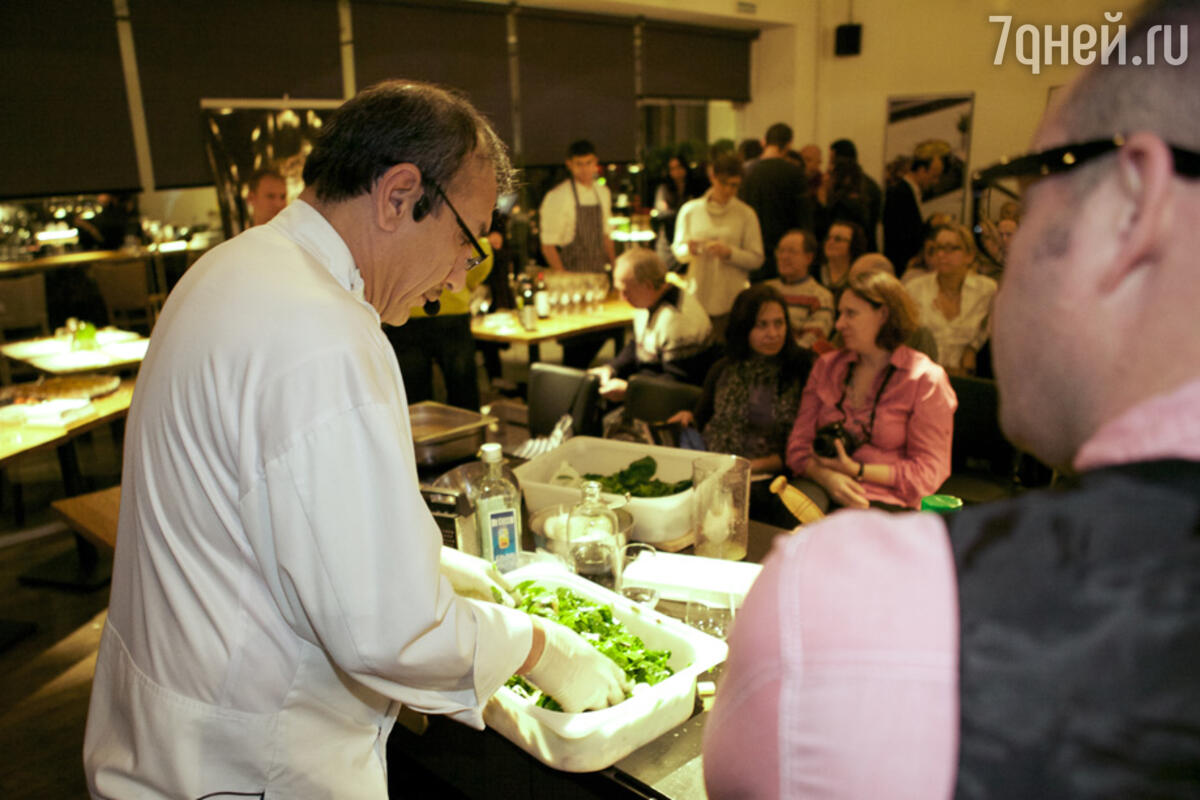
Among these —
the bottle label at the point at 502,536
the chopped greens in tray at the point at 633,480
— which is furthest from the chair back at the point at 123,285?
the bottle label at the point at 502,536

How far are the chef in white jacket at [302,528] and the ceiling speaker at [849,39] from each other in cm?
744

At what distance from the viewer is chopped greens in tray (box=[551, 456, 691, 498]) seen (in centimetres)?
193

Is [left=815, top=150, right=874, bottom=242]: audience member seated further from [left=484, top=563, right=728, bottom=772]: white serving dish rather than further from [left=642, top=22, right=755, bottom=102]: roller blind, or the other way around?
[left=484, top=563, right=728, bottom=772]: white serving dish

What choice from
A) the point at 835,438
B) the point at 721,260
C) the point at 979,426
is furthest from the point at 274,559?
the point at 721,260

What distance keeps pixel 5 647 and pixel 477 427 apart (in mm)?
2196

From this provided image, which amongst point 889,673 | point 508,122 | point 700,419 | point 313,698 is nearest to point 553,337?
point 700,419

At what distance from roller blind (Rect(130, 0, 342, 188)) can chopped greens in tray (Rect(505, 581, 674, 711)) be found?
15.1ft

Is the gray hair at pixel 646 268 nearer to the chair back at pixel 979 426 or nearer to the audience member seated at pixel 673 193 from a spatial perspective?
the chair back at pixel 979 426

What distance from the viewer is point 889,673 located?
44 centimetres

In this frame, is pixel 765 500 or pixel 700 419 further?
pixel 700 419

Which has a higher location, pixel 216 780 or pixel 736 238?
pixel 736 238

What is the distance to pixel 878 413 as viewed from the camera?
2736 mm

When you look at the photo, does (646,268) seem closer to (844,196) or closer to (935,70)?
(844,196)

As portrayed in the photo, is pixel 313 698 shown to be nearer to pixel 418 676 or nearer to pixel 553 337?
pixel 418 676
